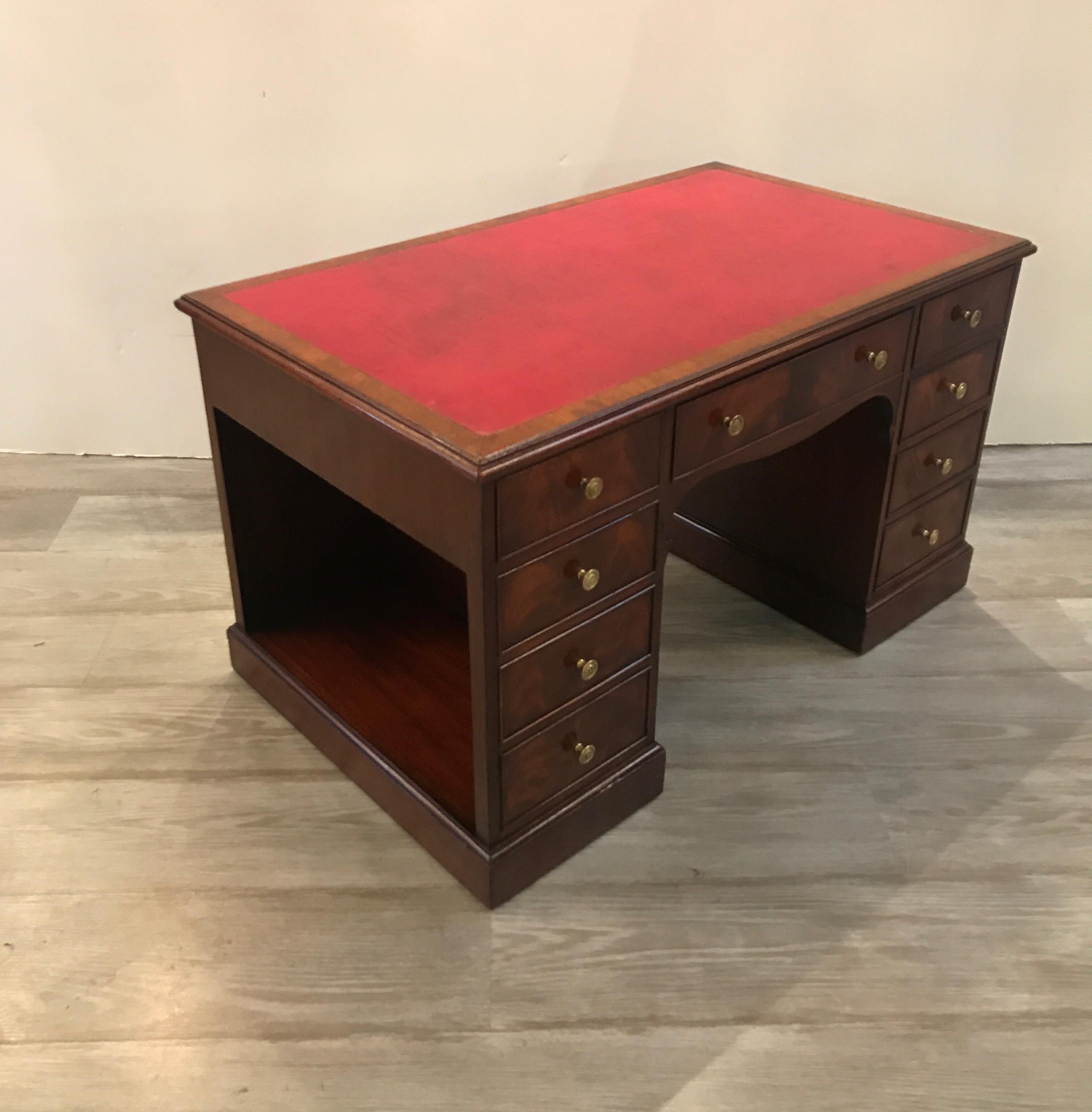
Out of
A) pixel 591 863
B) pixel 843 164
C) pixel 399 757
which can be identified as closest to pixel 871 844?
pixel 591 863

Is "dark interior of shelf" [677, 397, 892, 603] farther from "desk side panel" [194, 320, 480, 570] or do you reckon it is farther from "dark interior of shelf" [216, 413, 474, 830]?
"desk side panel" [194, 320, 480, 570]

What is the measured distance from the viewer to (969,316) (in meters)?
1.75

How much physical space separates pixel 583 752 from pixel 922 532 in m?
0.82

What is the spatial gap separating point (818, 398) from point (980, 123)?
3.68 feet

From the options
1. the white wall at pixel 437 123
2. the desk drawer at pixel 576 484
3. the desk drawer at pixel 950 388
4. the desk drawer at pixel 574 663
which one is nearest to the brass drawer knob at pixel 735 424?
the desk drawer at pixel 576 484

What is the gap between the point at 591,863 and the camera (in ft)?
5.04

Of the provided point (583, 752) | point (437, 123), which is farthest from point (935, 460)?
point (437, 123)

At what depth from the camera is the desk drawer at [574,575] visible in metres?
1.28

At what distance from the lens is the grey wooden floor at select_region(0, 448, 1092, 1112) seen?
1272 mm

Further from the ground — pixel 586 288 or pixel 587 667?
pixel 586 288

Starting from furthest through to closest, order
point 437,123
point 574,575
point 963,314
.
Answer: point 437,123, point 963,314, point 574,575

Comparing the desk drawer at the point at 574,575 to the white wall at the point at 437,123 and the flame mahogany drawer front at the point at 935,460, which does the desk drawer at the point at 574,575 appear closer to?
the flame mahogany drawer front at the point at 935,460

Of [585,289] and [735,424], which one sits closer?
[735,424]

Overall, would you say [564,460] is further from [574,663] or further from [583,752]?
[583,752]
